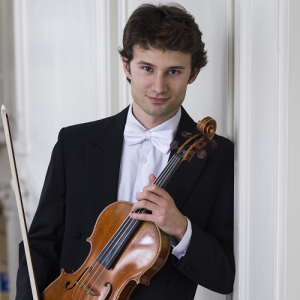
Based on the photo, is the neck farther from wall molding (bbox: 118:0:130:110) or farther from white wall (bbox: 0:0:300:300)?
wall molding (bbox: 118:0:130:110)

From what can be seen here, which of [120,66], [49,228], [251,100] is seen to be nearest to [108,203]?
[49,228]

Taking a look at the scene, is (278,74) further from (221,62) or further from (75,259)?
(75,259)

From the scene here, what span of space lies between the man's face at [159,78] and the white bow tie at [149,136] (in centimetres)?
7

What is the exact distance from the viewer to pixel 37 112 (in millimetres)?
3877

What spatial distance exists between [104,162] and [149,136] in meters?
0.16

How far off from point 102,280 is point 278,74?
0.67 m

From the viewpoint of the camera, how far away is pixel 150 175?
1015mm

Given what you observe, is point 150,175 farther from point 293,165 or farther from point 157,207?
point 293,165

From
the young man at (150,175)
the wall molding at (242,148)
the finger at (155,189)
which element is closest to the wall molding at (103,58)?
the young man at (150,175)

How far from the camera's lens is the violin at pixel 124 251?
951 mm

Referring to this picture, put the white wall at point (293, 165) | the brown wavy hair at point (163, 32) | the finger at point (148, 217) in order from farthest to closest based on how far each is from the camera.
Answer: the brown wavy hair at point (163, 32) < the finger at point (148, 217) < the white wall at point (293, 165)

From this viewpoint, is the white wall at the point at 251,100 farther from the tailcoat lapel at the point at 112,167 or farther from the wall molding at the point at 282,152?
the tailcoat lapel at the point at 112,167

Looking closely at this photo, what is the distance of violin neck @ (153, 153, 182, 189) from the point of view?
0.97 m

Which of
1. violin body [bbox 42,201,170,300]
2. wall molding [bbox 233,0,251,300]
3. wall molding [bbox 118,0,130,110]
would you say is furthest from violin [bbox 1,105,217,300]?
wall molding [bbox 118,0,130,110]
